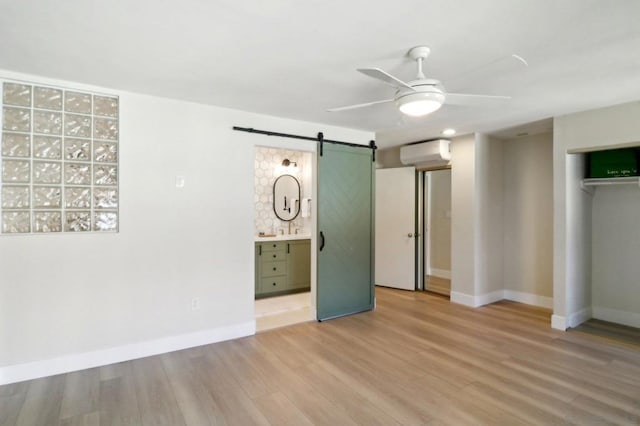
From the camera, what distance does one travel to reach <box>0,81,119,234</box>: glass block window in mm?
2662

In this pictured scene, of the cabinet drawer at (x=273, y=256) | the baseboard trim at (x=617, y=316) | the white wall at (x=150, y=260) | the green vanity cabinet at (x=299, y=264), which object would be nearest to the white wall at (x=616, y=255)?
the baseboard trim at (x=617, y=316)

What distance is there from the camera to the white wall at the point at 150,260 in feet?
8.85

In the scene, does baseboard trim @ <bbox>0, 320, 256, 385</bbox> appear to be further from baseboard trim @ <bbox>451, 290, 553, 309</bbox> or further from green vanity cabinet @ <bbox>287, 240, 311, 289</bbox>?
baseboard trim @ <bbox>451, 290, 553, 309</bbox>

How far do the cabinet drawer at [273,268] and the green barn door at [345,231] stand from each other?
1243 millimetres

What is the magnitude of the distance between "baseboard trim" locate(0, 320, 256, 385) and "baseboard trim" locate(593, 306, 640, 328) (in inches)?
167

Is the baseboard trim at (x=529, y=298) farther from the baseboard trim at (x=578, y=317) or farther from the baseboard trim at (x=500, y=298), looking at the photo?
the baseboard trim at (x=578, y=317)

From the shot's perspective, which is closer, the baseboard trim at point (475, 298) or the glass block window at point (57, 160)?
the glass block window at point (57, 160)

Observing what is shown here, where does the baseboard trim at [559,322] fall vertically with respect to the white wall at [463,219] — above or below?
below

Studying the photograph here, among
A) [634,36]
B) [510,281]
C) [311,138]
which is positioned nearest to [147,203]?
[311,138]

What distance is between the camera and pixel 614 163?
12.2ft

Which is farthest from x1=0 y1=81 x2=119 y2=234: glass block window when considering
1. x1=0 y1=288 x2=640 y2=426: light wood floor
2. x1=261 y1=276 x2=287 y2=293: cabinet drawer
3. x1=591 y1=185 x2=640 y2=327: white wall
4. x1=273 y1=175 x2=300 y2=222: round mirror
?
x1=591 y1=185 x2=640 y2=327: white wall

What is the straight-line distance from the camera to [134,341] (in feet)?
10.1

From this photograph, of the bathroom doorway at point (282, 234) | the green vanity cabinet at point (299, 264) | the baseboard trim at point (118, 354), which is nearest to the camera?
the baseboard trim at point (118, 354)

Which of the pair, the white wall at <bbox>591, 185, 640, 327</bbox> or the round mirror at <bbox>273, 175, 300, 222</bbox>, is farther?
the round mirror at <bbox>273, 175, 300, 222</bbox>
